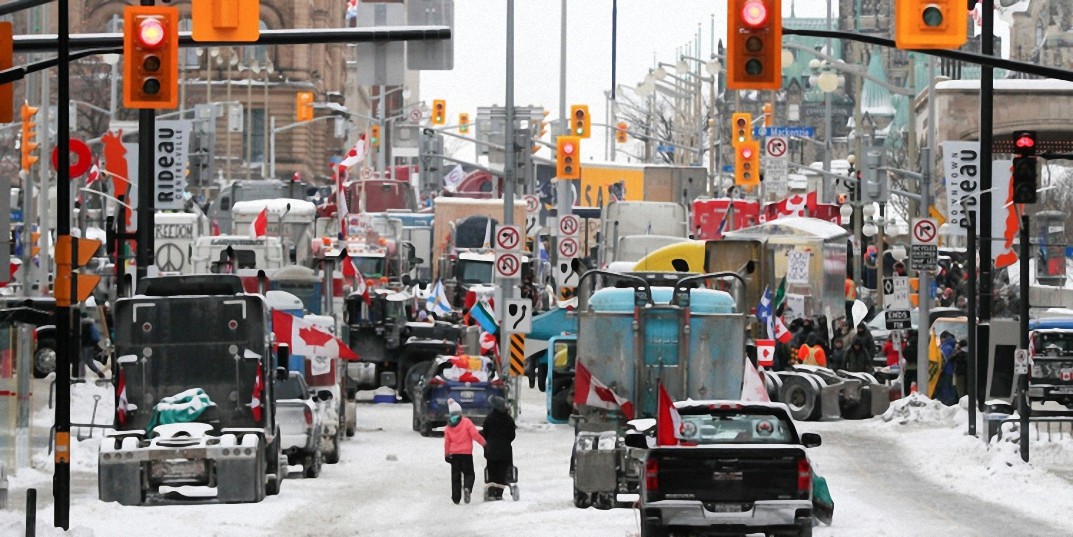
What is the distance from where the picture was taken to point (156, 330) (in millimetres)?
24000

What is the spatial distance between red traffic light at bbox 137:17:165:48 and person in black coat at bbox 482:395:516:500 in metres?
7.08

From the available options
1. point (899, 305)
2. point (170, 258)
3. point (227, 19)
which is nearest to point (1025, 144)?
point (227, 19)

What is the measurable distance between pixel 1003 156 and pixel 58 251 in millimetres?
68620

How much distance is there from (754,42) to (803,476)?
376 centimetres

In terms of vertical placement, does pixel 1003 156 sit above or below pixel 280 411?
above

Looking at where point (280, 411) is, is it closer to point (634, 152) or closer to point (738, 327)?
point (738, 327)

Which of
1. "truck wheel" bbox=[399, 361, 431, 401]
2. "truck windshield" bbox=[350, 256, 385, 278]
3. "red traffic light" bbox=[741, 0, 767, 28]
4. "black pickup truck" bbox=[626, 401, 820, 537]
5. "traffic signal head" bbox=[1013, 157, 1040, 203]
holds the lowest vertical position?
"truck wheel" bbox=[399, 361, 431, 401]

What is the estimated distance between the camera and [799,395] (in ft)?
122

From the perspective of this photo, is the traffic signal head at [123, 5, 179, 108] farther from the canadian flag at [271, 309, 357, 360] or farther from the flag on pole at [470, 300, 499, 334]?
the flag on pole at [470, 300, 499, 334]

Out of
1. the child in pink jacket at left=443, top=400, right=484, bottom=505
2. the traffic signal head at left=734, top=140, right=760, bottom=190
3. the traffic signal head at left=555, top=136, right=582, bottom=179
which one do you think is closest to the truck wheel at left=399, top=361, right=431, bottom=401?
the child in pink jacket at left=443, top=400, right=484, bottom=505

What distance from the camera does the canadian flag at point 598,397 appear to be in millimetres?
26625

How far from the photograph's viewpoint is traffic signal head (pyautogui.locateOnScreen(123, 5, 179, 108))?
19281 millimetres

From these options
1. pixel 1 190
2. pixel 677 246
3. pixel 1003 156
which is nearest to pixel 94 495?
pixel 1 190

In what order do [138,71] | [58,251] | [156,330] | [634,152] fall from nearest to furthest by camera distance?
[138,71]
[58,251]
[156,330]
[634,152]
